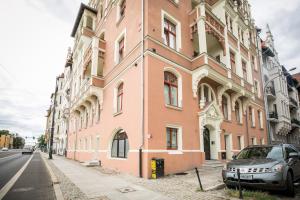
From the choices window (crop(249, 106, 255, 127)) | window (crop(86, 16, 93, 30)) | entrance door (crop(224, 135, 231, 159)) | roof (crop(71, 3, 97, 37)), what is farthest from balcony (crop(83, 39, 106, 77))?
window (crop(249, 106, 255, 127))

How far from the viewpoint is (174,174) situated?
11.3 meters

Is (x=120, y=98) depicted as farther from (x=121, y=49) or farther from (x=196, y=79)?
(x=196, y=79)

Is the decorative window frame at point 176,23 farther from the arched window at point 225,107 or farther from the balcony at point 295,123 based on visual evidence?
the balcony at point 295,123

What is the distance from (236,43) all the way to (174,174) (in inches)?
604

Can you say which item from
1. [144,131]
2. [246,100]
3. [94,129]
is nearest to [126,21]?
[144,131]

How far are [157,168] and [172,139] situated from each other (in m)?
2.54

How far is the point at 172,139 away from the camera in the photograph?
40.7ft

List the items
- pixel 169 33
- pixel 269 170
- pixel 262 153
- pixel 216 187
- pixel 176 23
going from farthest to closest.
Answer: pixel 176 23
pixel 169 33
pixel 262 153
pixel 216 187
pixel 269 170

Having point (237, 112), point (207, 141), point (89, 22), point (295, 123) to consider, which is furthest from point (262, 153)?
point (295, 123)

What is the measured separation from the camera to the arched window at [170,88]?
13.0 meters

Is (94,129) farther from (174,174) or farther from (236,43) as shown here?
(236,43)

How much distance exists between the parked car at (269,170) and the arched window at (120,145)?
735 centimetres

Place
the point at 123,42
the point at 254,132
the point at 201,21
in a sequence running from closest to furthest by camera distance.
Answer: the point at 201,21 → the point at 123,42 → the point at 254,132

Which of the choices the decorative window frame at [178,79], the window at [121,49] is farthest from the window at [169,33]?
the window at [121,49]
